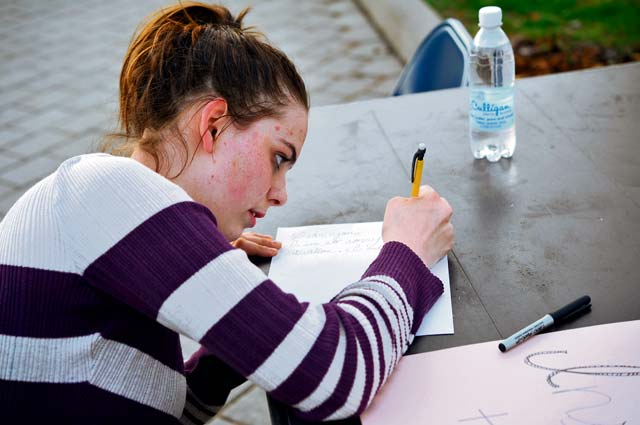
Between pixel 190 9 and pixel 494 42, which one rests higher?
pixel 190 9

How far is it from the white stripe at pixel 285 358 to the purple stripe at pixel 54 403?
0.74 feet

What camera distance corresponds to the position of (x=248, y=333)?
3.18 ft

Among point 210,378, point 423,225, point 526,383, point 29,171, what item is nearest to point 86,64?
point 29,171

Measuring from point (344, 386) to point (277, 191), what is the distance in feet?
1.26

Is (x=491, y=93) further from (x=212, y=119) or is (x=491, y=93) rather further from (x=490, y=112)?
(x=212, y=119)

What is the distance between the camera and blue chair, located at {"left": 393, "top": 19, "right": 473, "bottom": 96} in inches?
89.4

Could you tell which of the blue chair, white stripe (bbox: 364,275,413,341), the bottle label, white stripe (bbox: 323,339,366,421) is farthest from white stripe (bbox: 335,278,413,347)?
the blue chair

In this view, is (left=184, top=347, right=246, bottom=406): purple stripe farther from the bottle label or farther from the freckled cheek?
the bottle label

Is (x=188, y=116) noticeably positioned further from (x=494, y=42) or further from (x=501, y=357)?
(x=494, y=42)

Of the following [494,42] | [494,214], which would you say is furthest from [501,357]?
[494,42]

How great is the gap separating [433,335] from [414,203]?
0.29 metres

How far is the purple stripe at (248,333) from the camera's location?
3.18ft

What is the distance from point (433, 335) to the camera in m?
1.14

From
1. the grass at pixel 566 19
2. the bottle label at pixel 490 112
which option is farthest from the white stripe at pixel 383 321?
the grass at pixel 566 19
